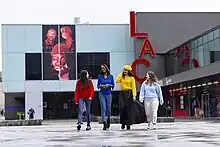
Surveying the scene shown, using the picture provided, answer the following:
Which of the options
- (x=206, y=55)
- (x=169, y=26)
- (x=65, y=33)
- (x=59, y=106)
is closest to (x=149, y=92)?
(x=206, y=55)

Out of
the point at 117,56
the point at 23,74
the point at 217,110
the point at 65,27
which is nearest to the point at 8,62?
the point at 23,74

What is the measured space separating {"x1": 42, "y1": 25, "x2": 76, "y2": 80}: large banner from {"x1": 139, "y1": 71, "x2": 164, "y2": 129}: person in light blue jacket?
48.1m

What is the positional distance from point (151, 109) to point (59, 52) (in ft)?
159

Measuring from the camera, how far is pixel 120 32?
62.1m

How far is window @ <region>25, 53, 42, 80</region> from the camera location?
200ft

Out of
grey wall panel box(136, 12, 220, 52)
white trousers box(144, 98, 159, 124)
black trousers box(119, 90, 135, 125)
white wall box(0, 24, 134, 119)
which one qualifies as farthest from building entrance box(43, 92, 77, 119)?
black trousers box(119, 90, 135, 125)

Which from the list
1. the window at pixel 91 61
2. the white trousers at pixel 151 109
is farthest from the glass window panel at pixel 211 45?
the white trousers at pixel 151 109

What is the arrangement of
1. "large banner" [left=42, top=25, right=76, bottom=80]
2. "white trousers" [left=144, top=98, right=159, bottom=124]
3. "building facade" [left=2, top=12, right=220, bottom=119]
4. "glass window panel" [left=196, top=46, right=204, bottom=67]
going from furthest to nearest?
"large banner" [left=42, top=25, right=76, bottom=80], "building facade" [left=2, top=12, right=220, bottom=119], "glass window panel" [left=196, top=46, right=204, bottom=67], "white trousers" [left=144, top=98, right=159, bottom=124]

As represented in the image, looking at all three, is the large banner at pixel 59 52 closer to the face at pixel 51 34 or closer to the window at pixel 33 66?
the face at pixel 51 34

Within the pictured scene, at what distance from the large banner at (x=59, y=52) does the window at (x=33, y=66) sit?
683mm

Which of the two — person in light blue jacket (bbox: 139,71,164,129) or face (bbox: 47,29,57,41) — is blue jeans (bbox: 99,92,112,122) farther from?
face (bbox: 47,29,57,41)

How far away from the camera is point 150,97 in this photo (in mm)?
13289

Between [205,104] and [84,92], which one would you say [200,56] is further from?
[84,92]

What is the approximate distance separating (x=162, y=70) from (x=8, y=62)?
17603 mm
